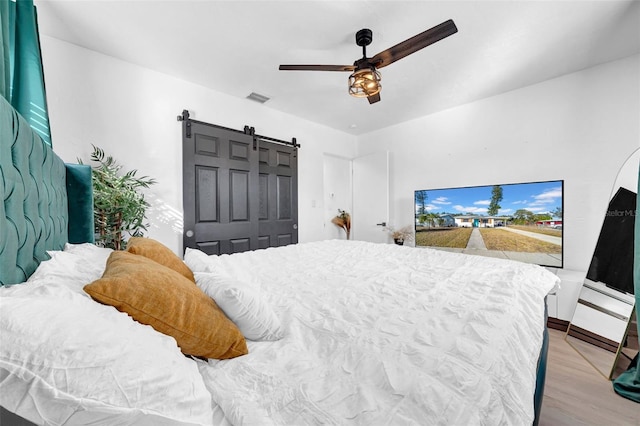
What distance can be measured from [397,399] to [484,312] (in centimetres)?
60

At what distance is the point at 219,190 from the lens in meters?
3.13

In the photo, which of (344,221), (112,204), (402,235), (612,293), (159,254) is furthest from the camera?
(344,221)

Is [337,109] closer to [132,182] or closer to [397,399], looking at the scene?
[132,182]

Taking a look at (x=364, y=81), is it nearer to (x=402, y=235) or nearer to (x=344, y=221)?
(x=402, y=235)

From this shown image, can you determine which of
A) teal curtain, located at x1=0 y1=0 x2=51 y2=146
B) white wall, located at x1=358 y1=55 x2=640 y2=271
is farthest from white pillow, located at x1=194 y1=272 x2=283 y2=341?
white wall, located at x1=358 y1=55 x2=640 y2=271

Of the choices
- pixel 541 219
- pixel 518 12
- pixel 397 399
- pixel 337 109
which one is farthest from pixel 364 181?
pixel 397 399

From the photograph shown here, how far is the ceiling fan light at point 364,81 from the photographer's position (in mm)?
2033

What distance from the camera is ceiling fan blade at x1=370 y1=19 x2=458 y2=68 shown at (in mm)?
1607

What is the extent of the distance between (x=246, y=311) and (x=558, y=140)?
381 centimetres

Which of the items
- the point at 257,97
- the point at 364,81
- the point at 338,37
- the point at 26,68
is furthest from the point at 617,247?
the point at 26,68

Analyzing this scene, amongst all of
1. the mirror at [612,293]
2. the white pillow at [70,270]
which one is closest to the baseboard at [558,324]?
the mirror at [612,293]

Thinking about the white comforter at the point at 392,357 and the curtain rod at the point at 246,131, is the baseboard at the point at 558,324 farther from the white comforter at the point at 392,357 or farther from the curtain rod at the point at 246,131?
the curtain rod at the point at 246,131

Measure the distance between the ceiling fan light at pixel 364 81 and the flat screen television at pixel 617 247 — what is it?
2590mm

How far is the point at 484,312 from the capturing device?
3.30 feet
